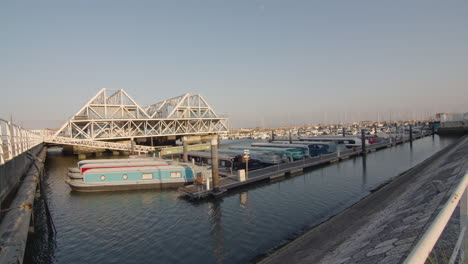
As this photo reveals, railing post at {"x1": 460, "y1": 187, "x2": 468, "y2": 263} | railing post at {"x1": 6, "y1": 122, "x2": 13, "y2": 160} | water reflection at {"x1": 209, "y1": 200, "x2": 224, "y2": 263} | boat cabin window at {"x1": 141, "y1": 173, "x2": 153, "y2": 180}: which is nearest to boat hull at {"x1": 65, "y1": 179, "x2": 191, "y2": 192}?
boat cabin window at {"x1": 141, "y1": 173, "x2": 153, "y2": 180}

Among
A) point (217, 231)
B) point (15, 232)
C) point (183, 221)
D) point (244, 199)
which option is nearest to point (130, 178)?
point (183, 221)

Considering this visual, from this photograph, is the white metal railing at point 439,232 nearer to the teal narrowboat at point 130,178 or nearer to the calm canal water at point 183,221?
the calm canal water at point 183,221

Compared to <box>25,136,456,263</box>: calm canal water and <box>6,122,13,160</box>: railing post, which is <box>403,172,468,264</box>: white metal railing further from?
<box>6,122,13,160</box>: railing post

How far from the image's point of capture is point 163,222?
1748 centimetres

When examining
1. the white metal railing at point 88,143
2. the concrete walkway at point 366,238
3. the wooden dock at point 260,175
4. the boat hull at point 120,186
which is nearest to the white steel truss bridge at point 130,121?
the white metal railing at point 88,143

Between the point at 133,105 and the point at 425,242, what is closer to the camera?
the point at 425,242

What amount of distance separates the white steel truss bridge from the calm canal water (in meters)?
38.6

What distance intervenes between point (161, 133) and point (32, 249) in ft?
198

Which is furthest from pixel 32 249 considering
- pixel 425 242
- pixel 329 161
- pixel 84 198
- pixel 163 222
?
pixel 329 161

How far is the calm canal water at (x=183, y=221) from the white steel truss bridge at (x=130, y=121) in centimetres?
3860

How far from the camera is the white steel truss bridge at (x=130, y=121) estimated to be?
6206 centimetres

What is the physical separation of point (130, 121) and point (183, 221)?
189ft

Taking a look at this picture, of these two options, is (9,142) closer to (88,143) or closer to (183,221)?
(183,221)

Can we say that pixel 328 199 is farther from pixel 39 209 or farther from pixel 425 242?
pixel 39 209
